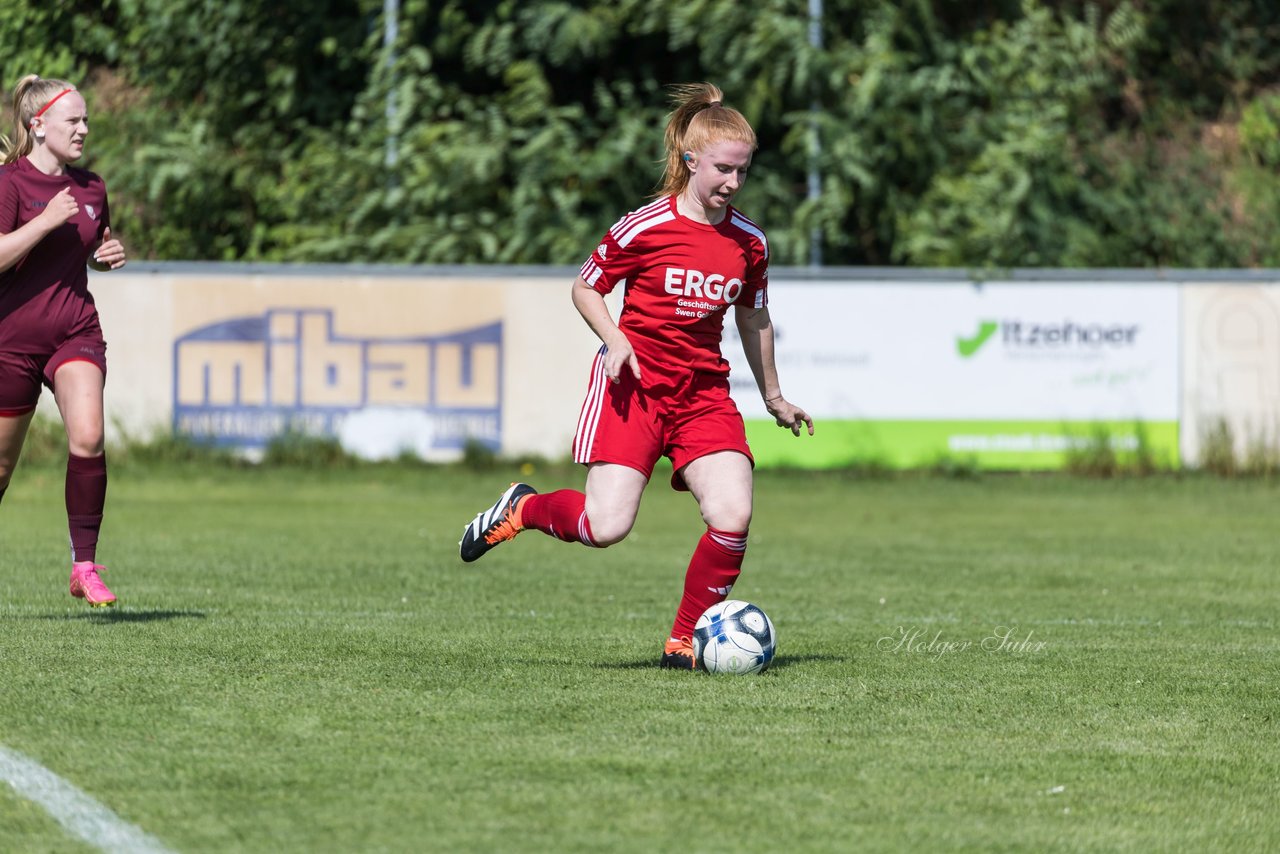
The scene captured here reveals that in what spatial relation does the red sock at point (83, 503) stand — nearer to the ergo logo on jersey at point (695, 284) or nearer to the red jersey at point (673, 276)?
the red jersey at point (673, 276)

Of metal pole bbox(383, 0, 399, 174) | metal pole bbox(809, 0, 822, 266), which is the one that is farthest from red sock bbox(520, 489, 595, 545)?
metal pole bbox(383, 0, 399, 174)

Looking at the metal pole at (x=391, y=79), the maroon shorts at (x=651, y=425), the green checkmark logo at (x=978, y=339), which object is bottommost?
the green checkmark logo at (x=978, y=339)

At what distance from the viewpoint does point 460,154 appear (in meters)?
22.8

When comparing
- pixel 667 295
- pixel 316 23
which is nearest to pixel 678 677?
pixel 667 295

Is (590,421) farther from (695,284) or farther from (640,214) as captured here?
(640,214)

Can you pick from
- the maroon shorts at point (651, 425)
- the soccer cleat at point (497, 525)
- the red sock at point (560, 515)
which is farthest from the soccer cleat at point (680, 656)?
the soccer cleat at point (497, 525)

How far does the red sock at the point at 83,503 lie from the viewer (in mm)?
7082

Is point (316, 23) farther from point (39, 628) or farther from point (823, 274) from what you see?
point (39, 628)

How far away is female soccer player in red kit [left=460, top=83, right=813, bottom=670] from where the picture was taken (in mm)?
6355

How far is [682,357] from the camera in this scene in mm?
6449

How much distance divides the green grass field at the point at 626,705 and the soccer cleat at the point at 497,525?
39cm

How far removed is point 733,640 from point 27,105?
11.0 feet

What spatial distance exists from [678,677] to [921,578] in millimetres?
4713

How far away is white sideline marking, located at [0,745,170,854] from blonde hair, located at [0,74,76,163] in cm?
300
